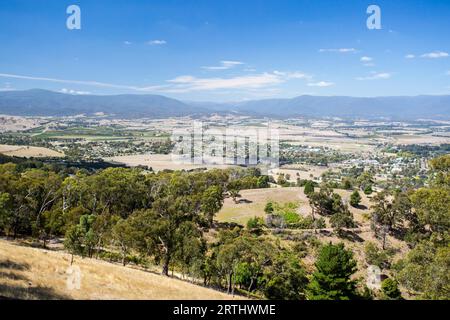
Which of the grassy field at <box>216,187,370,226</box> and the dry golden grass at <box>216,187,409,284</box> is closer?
the dry golden grass at <box>216,187,409,284</box>

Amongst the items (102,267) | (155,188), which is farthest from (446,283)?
(155,188)

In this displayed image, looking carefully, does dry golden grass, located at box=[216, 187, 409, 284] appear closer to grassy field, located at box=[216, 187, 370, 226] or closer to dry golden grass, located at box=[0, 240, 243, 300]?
grassy field, located at box=[216, 187, 370, 226]

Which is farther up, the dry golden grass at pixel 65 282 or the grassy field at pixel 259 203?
the dry golden grass at pixel 65 282

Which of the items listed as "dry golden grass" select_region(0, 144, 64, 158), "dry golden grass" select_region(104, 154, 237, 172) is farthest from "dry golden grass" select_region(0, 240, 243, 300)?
"dry golden grass" select_region(0, 144, 64, 158)

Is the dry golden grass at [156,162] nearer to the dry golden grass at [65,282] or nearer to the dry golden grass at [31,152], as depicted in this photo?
the dry golden grass at [31,152]

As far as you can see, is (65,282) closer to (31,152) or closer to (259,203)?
(259,203)

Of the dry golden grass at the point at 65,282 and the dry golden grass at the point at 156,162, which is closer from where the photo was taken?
the dry golden grass at the point at 65,282

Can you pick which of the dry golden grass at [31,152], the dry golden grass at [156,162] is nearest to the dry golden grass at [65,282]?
the dry golden grass at [156,162]

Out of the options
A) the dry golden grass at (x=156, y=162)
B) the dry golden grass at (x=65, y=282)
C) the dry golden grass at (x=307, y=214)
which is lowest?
the dry golden grass at (x=307, y=214)
